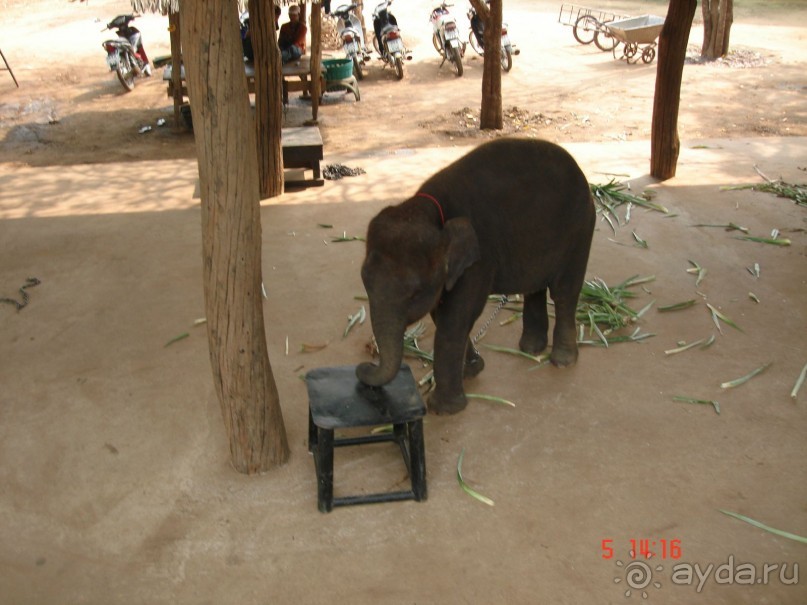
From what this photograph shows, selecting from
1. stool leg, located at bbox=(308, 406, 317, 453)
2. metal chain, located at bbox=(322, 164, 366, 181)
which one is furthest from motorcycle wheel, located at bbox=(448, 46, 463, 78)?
stool leg, located at bbox=(308, 406, 317, 453)

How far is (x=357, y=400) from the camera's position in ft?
10.9

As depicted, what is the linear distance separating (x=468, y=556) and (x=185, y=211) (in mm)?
4822

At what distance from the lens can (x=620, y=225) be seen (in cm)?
646

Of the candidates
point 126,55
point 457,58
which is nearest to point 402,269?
point 457,58

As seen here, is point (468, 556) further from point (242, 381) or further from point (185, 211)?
point (185, 211)

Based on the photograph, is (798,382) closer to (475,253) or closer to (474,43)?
(475,253)

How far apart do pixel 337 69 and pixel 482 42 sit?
396cm

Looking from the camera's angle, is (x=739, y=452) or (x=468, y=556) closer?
(x=468, y=556)

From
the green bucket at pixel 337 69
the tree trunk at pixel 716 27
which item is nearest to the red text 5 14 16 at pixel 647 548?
the green bucket at pixel 337 69

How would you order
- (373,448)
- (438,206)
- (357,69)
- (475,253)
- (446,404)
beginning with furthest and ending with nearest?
(357,69) < (446,404) < (373,448) < (438,206) < (475,253)

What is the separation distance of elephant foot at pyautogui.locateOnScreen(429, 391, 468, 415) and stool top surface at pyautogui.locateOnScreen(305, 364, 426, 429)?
0.45 meters

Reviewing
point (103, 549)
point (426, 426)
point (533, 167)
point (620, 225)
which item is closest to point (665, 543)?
point (426, 426)

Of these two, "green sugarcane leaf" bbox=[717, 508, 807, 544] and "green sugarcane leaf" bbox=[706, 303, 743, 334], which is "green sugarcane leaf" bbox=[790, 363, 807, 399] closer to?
"green sugarcane leaf" bbox=[706, 303, 743, 334]

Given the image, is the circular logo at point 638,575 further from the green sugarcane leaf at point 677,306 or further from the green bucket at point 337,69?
the green bucket at point 337,69
